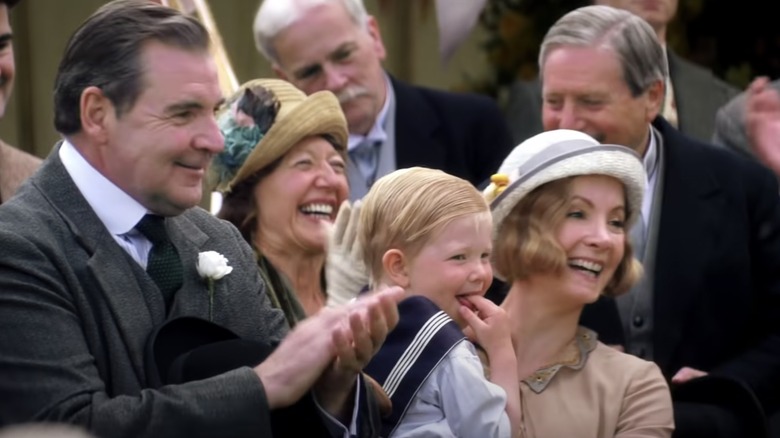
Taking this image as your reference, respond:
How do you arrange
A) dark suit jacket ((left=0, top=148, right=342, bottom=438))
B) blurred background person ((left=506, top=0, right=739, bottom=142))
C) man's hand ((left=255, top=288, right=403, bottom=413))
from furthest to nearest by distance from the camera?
blurred background person ((left=506, top=0, right=739, bottom=142)) < man's hand ((left=255, top=288, right=403, bottom=413)) < dark suit jacket ((left=0, top=148, right=342, bottom=438))

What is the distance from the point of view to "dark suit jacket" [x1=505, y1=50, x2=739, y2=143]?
6457 millimetres

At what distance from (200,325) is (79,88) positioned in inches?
23.1

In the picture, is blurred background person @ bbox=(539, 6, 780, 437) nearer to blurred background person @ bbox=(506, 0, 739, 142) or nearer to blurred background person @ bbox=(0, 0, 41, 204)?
blurred background person @ bbox=(506, 0, 739, 142)

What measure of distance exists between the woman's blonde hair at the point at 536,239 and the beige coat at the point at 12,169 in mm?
1349

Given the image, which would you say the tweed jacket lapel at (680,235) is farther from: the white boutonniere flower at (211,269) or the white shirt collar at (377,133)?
the white boutonniere flower at (211,269)

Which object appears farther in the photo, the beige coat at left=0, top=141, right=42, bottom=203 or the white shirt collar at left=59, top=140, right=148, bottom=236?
the beige coat at left=0, top=141, right=42, bottom=203

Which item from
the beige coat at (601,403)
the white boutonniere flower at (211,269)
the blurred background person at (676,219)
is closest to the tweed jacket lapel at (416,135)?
the blurred background person at (676,219)

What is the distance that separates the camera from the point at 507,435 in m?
4.12

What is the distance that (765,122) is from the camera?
18.9 feet

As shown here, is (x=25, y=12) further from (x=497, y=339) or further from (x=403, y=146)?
(x=497, y=339)

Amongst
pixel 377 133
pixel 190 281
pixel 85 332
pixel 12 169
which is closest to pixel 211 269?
pixel 190 281

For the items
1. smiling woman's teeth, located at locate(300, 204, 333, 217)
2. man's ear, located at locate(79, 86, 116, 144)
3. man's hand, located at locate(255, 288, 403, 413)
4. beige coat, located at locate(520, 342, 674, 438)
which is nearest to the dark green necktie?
man's ear, located at locate(79, 86, 116, 144)

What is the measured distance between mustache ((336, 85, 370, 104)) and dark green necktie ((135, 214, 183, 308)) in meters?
2.00

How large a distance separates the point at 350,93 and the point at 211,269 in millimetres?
2028
